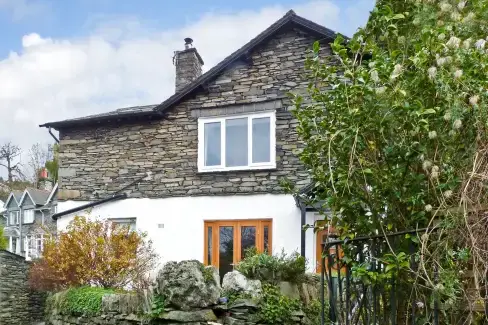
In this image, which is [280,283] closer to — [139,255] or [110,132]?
[139,255]

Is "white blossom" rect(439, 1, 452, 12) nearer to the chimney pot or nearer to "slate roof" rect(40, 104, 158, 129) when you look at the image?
"slate roof" rect(40, 104, 158, 129)

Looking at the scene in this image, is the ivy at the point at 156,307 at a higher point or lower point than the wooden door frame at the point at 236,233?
lower

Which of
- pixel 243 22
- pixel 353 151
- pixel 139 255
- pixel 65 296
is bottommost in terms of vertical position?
pixel 65 296

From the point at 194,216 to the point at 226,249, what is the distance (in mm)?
1182

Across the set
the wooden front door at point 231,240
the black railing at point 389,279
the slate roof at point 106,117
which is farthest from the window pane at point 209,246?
the black railing at point 389,279

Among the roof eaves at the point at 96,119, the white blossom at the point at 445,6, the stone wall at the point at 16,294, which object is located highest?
the roof eaves at the point at 96,119

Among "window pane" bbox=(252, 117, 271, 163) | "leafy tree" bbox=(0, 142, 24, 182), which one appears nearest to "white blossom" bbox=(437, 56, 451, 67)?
→ "window pane" bbox=(252, 117, 271, 163)

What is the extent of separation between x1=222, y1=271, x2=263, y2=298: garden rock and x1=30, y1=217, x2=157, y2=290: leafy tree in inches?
117

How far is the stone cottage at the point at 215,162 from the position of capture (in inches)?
462

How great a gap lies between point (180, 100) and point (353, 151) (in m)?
10.4

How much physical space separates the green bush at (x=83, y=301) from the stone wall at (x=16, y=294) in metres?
4.82

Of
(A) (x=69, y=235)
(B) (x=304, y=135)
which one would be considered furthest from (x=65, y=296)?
(B) (x=304, y=135)

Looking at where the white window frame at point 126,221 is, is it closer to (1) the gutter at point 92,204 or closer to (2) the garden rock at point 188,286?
(1) the gutter at point 92,204

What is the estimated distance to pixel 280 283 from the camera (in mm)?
7816
